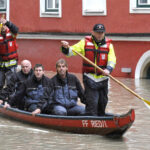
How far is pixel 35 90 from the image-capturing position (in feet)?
46.0

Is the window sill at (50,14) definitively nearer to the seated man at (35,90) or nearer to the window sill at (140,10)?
the window sill at (140,10)

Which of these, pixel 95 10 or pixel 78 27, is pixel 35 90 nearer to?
pixel 95 10

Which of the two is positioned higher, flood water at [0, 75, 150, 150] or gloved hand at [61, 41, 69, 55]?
gloved hand at [61, 41, 69, 55]

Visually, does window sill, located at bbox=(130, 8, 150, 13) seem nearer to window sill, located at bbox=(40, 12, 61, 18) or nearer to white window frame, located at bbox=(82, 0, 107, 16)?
white window frame, located at bbox=(82, 0, 107, 16)

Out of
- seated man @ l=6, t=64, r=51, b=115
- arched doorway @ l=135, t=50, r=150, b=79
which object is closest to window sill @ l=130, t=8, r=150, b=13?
arched doorway @ l=135, t=50, r=150, b=79

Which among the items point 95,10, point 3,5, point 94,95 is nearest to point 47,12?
point 95,10

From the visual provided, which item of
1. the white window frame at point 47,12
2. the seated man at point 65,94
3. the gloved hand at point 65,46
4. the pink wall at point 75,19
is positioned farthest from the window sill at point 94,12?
the gloved hand at point 65,46

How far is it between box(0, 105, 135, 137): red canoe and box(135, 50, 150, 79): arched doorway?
8.76 meters

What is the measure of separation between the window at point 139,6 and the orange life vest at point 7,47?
6.52 meters

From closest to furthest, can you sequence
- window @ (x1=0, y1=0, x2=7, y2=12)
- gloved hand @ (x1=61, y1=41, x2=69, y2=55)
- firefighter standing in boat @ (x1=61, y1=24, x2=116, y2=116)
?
gloved hand @ (x1=61, y1=41, x2=69, y2=55) → firefighter standing in boat @ (x1=61, y1=24, x2=116, y2=116) → window @ (x1=0, y1=0, x2=7, y2=12)

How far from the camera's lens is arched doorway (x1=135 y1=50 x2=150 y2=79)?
2197 centimetres

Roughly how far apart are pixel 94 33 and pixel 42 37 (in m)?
12.5

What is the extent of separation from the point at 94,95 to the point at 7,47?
4.19m

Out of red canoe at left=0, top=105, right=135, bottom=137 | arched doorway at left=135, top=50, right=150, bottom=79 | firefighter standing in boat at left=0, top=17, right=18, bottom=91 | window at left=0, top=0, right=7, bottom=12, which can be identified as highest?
window at left=0, top=0, right=7, bottom=12
